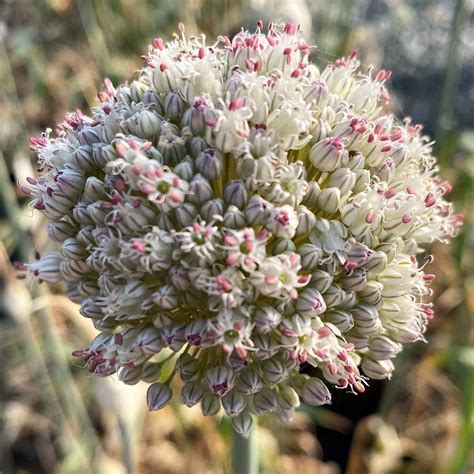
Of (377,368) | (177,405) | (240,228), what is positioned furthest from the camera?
(177,405)

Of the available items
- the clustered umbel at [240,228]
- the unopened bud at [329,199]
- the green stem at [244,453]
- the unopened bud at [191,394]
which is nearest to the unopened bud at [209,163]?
the clustered umbel at [240,228]

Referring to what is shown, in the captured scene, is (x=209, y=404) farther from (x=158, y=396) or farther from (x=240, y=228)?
(x=240, y=228)

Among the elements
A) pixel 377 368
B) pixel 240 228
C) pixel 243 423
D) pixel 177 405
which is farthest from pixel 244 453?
pixel 177 405

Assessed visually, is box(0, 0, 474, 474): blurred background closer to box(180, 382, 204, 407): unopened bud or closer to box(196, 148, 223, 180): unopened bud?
box(180, 382, 204, 407): unopened bud

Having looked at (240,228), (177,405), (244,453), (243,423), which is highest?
(240,228)

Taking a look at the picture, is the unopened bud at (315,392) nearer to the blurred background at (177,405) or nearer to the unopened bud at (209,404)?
the unopened bud at (209,404)

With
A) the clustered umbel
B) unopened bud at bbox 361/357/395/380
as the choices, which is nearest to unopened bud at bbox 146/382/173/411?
the clustered umbel
